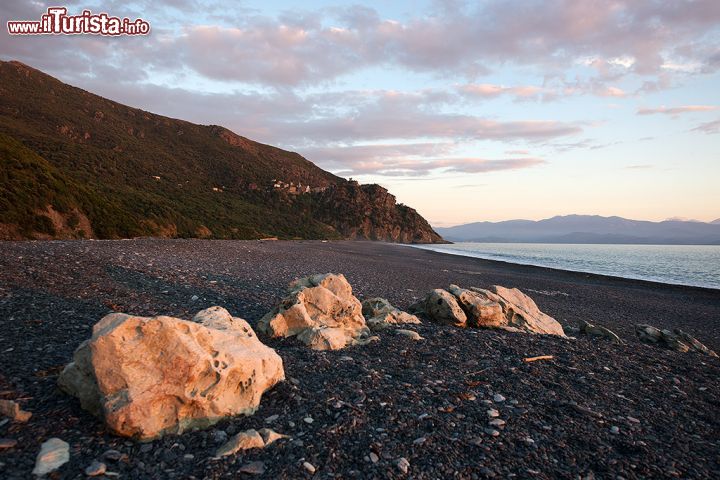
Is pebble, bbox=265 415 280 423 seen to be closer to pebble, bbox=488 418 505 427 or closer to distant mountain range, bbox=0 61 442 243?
pebble, bbox=488 418 505 427

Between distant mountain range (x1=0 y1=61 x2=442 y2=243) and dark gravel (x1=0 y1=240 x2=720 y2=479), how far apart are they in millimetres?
27546

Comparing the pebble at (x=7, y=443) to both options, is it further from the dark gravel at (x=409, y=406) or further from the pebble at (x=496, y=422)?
the pebble at (x=496, y=422)

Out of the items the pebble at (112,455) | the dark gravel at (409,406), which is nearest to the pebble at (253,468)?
the dark gravel at (409,406)

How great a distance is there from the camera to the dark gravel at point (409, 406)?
15.3 feet

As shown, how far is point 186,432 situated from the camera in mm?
5113

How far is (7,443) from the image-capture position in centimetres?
450

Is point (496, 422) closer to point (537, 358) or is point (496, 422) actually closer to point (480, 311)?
point (537, 358)

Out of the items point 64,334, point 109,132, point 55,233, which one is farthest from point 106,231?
point 109,132

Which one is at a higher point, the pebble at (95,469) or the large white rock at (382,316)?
the large white rock at (382,316)

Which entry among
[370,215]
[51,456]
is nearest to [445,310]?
[51,456]

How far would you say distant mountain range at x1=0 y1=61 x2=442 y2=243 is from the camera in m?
36.5

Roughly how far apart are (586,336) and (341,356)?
29.5 feet

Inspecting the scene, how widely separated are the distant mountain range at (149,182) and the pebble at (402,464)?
35185 millimetres

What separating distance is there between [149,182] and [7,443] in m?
84.7
